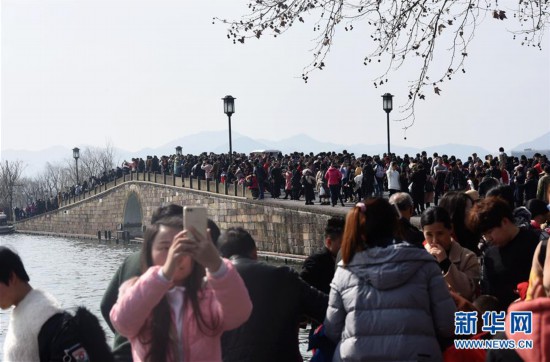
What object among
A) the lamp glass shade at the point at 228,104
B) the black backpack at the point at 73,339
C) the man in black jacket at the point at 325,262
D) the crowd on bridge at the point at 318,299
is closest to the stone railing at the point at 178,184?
the lamp glass shade at the point at 228,104

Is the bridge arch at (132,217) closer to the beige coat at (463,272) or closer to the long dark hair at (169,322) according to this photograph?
the beige coat at (463,272)

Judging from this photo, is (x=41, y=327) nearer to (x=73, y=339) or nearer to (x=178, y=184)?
(x=73, y=339)

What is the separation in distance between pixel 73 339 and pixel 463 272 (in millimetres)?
2356

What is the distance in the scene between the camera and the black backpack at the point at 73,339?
12.5 ft

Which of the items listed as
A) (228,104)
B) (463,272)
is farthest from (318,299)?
(228,104)

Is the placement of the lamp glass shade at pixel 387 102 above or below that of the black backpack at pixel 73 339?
above

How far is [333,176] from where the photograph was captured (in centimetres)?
2516

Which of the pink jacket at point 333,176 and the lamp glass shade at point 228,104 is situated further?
the lamp glass shade at point 228,104

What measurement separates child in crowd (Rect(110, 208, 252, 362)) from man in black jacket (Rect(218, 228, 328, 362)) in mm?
847

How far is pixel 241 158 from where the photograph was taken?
3575 cm

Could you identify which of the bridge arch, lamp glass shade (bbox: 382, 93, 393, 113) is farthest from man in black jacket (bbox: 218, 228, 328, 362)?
the bridge arch

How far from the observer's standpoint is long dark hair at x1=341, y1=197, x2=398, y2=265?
439cm

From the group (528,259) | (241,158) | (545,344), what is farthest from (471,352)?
(241,158)

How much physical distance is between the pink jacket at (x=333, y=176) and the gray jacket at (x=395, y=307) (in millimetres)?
20617
